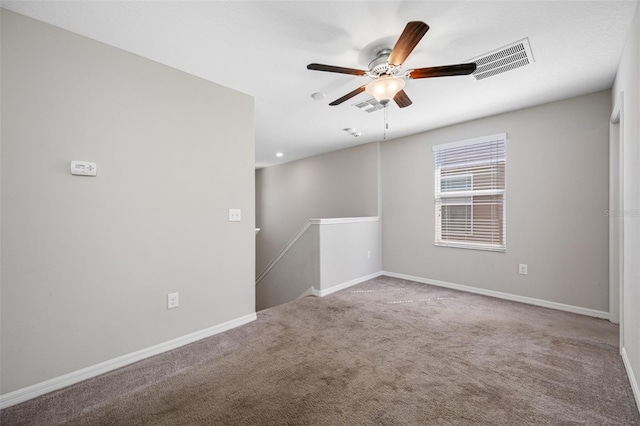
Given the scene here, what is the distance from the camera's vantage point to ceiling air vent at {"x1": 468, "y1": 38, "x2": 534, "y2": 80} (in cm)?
211

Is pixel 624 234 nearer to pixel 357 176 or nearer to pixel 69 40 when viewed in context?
pixel 357 176

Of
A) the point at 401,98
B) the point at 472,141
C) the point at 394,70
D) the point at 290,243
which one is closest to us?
the point at 394,70

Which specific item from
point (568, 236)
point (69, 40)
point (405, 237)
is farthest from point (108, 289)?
point (568, 236)

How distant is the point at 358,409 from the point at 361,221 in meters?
3.13

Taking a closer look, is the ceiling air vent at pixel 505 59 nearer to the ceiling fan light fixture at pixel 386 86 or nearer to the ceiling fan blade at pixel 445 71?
the ceiling fan blade at pixel 445 71

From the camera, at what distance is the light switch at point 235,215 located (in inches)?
109

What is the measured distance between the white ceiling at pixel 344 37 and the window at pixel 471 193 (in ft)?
3.00

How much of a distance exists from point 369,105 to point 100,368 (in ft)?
11.6

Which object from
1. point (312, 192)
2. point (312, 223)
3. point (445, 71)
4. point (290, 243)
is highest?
point (445, 71)

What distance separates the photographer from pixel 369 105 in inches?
127

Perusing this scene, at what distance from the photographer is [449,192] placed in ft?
13.4

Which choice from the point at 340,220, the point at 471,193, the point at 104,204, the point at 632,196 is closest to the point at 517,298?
the point at 471,193

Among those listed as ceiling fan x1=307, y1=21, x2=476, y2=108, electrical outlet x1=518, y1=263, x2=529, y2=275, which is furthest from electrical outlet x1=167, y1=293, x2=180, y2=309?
electrical outlet x1=518, y1=263, x2=529, y2=275

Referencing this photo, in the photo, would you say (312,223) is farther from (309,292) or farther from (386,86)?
(386,86)
